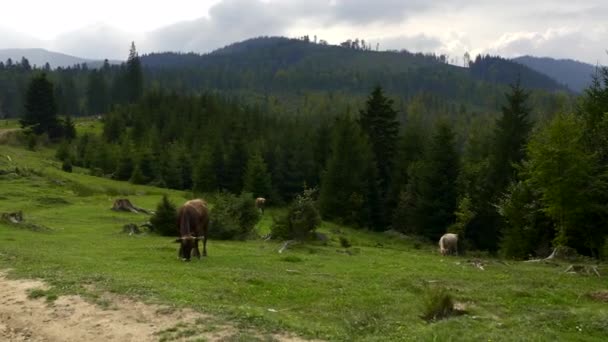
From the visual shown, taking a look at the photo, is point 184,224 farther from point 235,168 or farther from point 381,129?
point 235,168

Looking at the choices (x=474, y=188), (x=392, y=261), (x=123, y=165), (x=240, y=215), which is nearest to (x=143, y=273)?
(x=392, y=261)

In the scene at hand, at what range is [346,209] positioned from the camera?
5872cm

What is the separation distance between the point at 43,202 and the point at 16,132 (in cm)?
5940

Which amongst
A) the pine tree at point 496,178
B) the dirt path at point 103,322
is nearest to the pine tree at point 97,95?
the pine tree at point 496,178

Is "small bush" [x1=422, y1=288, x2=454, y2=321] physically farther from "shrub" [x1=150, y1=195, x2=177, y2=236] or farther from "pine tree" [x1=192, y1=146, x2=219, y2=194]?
"pine tree" [x1=192, y1=146, x2=219, y2=194]

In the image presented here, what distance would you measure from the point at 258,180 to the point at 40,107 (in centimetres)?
4643

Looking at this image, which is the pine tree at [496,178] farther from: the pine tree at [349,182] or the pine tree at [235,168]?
the pine tree at [235,168]

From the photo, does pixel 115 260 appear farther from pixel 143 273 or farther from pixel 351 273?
pixel 351 273

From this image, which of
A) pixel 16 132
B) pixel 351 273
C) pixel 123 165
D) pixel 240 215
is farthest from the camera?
pixel 16 132

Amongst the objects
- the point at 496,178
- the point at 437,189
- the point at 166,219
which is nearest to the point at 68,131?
the point at 437,189

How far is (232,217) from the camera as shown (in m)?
35.5

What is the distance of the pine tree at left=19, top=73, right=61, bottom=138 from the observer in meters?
90.8

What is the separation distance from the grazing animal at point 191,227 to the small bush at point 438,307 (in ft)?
36.9

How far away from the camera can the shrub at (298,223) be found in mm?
34062
